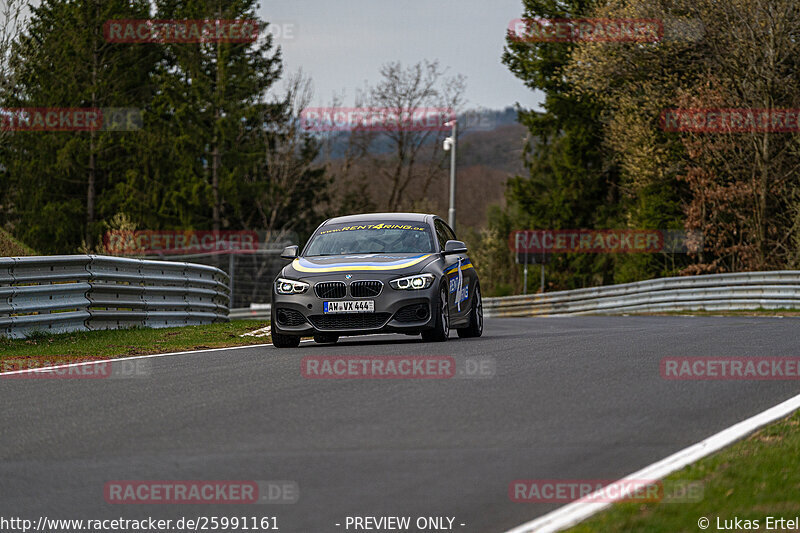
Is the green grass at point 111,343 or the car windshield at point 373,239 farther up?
the car windshield at point 373,239

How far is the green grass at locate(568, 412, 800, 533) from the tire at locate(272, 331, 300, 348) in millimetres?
7608

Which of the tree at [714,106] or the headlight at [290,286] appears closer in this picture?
the headlight at [290,286]

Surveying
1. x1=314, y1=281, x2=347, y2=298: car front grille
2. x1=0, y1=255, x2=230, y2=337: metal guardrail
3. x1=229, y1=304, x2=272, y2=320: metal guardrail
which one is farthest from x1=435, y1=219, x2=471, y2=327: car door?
x1=229, y1=304, x2=272, y2=320: metal guardrail

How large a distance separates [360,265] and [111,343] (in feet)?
11.2

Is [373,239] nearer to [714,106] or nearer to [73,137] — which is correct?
[714,106]

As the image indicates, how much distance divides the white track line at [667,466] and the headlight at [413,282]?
5.21m

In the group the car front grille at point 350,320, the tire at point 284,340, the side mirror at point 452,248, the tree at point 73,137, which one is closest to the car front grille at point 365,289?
the car front grille at point 350,320

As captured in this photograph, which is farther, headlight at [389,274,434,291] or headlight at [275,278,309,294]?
headlight at [275,278,309,294]

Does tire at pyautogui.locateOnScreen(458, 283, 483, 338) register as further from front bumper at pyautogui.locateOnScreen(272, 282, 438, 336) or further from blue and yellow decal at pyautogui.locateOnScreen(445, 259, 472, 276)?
front bumper at pyautogui.locateOnScreen(272, 282, 438, 336)

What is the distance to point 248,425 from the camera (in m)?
7.54

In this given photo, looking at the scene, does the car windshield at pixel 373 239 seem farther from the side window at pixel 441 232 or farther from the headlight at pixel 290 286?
the headlight at pixel 290 286

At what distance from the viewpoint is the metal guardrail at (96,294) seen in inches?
564

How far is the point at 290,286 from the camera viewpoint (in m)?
13.5

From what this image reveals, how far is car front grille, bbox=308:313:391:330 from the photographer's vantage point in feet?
43.0
